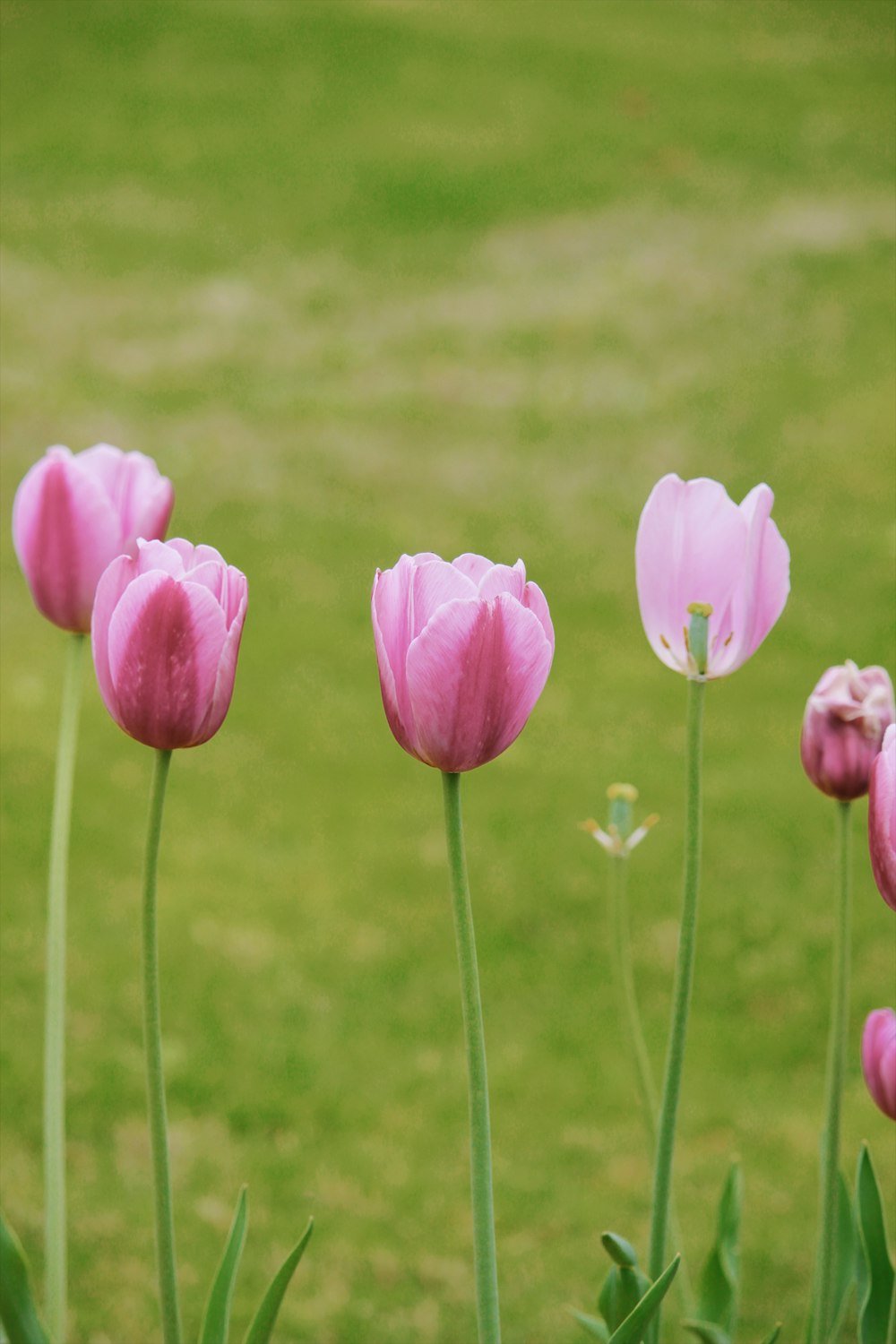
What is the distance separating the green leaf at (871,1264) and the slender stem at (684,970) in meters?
0.24

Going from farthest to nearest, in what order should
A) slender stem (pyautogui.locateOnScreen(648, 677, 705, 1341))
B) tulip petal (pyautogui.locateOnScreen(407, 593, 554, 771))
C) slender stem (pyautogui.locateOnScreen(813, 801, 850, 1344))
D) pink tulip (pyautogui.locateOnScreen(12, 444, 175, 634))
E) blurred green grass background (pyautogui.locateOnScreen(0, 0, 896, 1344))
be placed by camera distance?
blurred green grass background (pyautogui.locateOnScreen(0, 0, 896, 1344))
pink tulip (pyautogui.locateOnScreen(12, 444, 175, 634))
slender stem (pyautogui.locateOnScreen(813, 801, 850, 1344))
slender stem (pyautogui.locateOnScreen(648, 677, 705, 1341))
tulip petal (pyautogui.locateOnScreen(407, 593, 554, 771))

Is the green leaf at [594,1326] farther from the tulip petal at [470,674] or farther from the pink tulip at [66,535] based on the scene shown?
the pink tulip at [66,535]

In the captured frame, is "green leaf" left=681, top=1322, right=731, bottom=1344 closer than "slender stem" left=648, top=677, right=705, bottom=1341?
No

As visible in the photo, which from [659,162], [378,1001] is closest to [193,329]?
[659,162]

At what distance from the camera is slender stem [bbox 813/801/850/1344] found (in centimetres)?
Result: 133

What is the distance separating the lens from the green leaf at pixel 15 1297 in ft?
3.87

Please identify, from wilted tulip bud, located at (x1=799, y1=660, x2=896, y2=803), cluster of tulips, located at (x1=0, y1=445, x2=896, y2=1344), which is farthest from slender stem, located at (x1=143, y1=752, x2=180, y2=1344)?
wilted tulip bud, located at (x1=799, y1=660, x2=896, y2=803)

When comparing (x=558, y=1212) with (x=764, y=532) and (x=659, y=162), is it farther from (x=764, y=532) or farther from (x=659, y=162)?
(x=659, y=162)

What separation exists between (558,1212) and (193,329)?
727 centimetres

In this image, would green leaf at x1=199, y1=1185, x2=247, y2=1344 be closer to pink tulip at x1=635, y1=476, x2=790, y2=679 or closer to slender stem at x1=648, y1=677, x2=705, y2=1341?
slender stem at x1=648, y1=677, x2=705, y2=1341

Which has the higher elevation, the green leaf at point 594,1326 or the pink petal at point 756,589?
the pink petal at point 756,589

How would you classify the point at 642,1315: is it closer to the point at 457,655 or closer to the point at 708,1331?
the point at 708,1331

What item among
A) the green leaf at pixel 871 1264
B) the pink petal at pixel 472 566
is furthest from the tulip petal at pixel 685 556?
the green leaf at pixel 871 1264

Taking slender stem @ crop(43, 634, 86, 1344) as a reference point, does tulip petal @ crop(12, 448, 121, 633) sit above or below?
above
